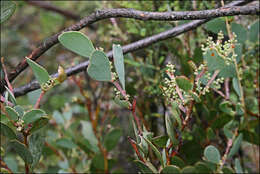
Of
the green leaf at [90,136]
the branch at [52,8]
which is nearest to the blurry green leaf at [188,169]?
the green leaf at [90,136]

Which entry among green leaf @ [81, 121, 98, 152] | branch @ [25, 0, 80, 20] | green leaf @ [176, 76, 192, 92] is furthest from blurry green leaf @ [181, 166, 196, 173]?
branch @ [25, 0, 80, 20]

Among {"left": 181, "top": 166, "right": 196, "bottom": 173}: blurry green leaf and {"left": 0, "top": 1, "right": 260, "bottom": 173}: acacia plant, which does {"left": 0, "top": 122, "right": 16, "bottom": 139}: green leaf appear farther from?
{"left": 181, "top": 166, "right": 196, "bottom": 173}: blurry green leaf

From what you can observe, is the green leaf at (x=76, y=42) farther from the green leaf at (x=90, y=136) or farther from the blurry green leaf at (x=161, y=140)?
the green leaf at (x=90, y=136)

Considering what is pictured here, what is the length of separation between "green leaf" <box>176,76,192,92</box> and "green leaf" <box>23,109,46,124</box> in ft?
0.73

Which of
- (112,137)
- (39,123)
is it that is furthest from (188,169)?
(112,137)

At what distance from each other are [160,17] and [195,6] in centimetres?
24

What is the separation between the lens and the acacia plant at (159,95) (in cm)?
47

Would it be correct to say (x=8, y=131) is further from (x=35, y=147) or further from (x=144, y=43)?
(x=144, y=43)

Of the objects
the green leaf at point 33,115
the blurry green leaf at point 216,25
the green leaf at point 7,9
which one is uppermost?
the green leaf at point 7,9

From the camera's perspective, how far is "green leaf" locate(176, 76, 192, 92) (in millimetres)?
506

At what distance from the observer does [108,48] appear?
953mm

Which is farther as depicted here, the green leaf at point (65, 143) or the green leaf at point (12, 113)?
the green leaf at point (65, 143)

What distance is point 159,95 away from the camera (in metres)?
0.68

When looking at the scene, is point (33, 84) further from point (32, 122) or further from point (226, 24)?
point (226, 24)
